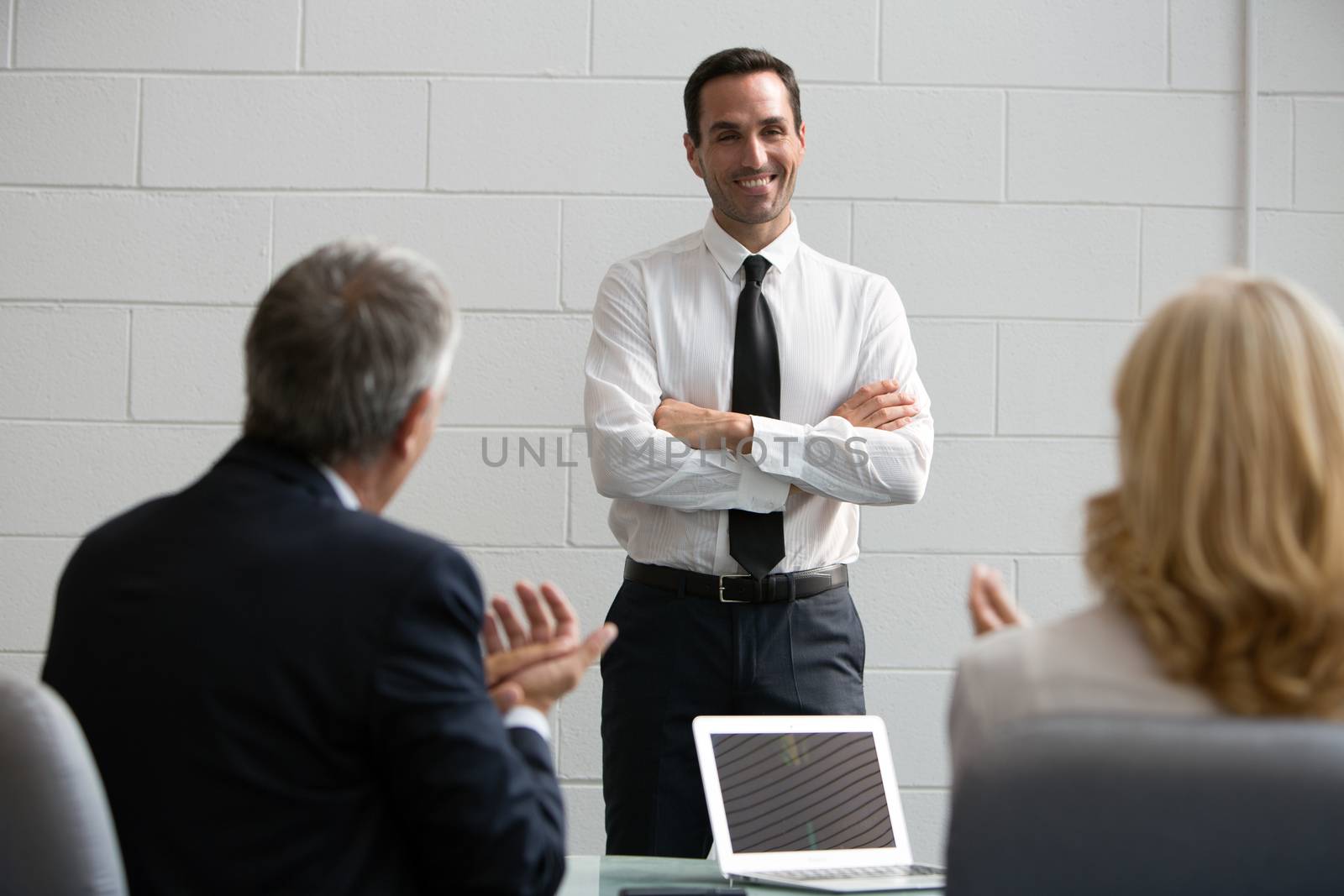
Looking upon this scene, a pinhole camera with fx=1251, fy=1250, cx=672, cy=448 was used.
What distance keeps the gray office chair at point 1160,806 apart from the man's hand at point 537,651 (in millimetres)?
541

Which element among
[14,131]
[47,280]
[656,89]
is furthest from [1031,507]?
[14,131]

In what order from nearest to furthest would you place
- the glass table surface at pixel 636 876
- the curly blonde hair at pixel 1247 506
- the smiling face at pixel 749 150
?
the curly blonde hair at pixel 1247 506, the glass table surface at pixel 636 876, the smiling face at pixel 749 150

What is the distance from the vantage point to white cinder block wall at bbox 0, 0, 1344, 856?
2947 mm

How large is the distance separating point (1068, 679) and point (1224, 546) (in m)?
0.15

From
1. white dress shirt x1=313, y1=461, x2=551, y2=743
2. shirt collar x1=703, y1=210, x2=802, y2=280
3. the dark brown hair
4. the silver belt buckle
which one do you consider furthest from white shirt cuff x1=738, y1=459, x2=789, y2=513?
white dress shirt x1=313, y1=461, x2=551, y2=743

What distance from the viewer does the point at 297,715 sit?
1.03 m

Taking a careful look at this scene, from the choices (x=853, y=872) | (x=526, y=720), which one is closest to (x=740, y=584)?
(x=853, y=872)

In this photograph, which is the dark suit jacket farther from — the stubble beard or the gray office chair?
the stubble beard

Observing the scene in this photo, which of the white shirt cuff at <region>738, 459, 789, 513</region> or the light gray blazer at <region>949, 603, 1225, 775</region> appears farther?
the white shirt cuff at <region>738, 459, 789, 513</region>

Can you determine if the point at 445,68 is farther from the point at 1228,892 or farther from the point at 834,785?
the point at 1228,892

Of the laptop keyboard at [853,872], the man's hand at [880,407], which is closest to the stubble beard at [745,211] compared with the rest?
the man's hand at [880,407]

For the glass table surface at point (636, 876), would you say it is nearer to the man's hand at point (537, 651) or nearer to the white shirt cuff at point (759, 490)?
the man's hand at point (537, 651)

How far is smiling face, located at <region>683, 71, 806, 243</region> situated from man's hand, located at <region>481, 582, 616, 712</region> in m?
1.22

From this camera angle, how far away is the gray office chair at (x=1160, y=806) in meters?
0.82
